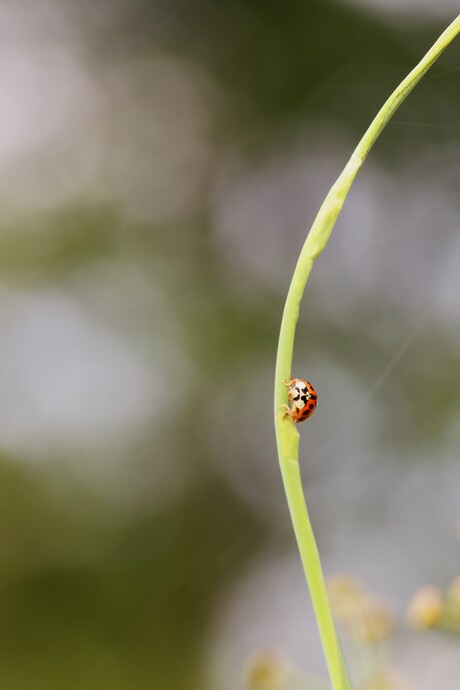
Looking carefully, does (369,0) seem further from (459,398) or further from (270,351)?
(459,398)

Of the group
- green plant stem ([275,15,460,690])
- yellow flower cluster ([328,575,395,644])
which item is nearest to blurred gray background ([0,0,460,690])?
yellow flower cluster ([328,575,395,644])

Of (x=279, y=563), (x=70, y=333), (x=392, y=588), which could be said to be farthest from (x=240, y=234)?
(x=392, y=588)

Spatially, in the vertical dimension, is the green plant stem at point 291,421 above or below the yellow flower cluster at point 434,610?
above

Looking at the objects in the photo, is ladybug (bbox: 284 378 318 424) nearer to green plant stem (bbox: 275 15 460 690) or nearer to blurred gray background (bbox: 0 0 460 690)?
green plant stem (bbox: 275 15 460 690)

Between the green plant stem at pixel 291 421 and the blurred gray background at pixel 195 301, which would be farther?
the blurred gray background at pixel 195 301

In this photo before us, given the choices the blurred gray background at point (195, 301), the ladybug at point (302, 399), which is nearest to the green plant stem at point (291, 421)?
the ladybug at point (302, 399)

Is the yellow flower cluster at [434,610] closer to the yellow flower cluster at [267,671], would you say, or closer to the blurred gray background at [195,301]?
the yellow flower cluster at [267,671]

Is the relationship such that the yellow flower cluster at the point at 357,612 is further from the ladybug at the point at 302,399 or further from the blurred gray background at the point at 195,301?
the blurred gray background at the point at 195,301
